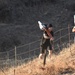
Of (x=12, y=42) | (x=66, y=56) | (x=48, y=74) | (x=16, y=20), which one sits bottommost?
(x=48, y=74)

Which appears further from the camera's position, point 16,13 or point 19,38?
point 16,13

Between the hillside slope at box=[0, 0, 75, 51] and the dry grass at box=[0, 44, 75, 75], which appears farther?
the hillside slope at box=[0, 0, 75, 51]

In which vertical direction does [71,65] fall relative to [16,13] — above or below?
below

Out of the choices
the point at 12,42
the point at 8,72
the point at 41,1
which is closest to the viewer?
the point at 8,72

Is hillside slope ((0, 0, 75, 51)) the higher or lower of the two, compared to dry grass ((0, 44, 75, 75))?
higher

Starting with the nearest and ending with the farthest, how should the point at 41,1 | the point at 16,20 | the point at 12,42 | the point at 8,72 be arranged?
1. the point at 8,72
2. the point at 12,42
3. the point at 16,20
4. the point at 41,1

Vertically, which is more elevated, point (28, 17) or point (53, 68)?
point (28, 17)

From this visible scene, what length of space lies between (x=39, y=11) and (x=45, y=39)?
76.8 ft

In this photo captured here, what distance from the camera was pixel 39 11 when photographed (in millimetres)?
35844

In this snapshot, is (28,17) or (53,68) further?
(28,17)

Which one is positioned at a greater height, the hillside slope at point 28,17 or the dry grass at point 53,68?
the hillside slope at point 28,17

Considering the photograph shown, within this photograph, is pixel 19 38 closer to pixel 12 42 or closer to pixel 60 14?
pixel 12 42

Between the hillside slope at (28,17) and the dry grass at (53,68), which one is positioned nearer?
the dry grass at (53,68)

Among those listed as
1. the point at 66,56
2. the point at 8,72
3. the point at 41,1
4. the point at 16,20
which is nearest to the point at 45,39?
the point at 66,56
